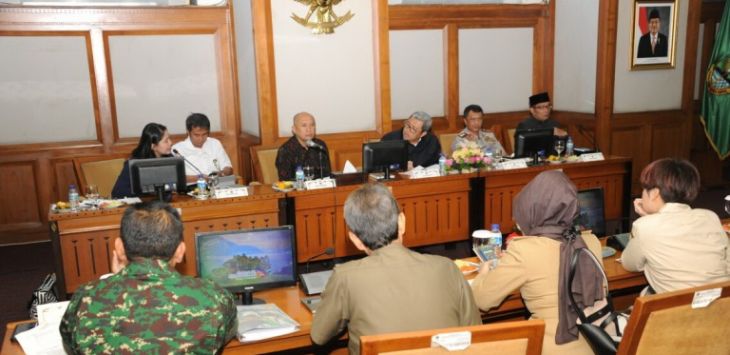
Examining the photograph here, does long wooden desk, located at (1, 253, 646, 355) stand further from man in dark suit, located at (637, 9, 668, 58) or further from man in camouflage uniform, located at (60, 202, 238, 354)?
man in dark suit, located at (637, 9, 668, 58)

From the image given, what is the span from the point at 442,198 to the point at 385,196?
112 inches

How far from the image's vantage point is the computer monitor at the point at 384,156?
184 inches

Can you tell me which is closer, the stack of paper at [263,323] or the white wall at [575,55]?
the stack of paper at [263,323]

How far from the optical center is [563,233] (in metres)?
2.20

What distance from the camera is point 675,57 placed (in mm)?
6957

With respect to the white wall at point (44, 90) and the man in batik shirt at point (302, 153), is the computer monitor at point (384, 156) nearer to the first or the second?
the man in batik shirt at point (302, 153)

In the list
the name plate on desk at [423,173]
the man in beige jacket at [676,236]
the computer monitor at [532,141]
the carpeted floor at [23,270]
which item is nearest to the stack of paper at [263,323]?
the man in beige jacket at [676,236]

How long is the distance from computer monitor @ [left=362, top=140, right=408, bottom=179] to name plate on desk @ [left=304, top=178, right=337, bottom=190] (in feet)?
0.94

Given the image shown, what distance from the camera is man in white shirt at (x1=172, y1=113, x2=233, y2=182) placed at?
510 cm

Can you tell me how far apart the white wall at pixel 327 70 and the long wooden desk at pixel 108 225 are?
1636 millimetres

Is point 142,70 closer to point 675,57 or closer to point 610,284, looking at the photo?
point 610,284

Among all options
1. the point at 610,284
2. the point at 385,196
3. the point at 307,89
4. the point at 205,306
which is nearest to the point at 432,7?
the point at 307,89

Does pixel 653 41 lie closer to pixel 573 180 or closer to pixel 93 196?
pixel 573 180

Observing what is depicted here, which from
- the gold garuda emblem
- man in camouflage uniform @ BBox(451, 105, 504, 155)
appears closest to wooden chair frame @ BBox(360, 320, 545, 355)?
man in camouflage uniform @ BBox(451, 105, 504, 155)
